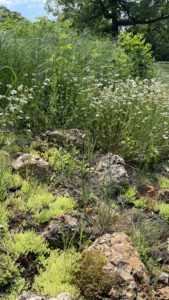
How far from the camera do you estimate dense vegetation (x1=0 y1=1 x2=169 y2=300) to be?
2695mm

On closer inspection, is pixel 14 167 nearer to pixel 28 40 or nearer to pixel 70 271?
pixel 70 271

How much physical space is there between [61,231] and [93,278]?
517 millimetres

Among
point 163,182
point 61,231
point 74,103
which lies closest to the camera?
point 61,231

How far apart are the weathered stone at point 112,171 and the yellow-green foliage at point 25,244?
1115mm

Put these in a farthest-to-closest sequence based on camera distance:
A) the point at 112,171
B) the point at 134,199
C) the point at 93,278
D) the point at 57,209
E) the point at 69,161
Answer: the point at 69,161
the point at 112,171
the point at 134,199
the point at 57,209
the point at 93,278

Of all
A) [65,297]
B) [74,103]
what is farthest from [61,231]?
[74,103]

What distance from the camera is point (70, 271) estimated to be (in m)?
2.66

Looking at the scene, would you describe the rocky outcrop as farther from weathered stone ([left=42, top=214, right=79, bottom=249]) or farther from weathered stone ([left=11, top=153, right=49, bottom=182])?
weathered stone ([left=11, top=153, right=49, bottom=182])

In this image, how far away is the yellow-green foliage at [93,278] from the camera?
2.53 meters

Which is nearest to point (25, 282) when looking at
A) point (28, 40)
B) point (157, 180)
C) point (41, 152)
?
point (41, 152)

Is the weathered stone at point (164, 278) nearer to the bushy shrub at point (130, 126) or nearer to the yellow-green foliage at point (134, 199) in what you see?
the yellow-green foliage at point (134, 199)

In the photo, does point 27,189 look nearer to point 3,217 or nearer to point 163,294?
point 3,217

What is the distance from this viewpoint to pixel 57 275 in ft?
8.55

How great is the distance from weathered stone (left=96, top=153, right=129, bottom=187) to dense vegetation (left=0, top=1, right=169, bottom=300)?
0.08 m
